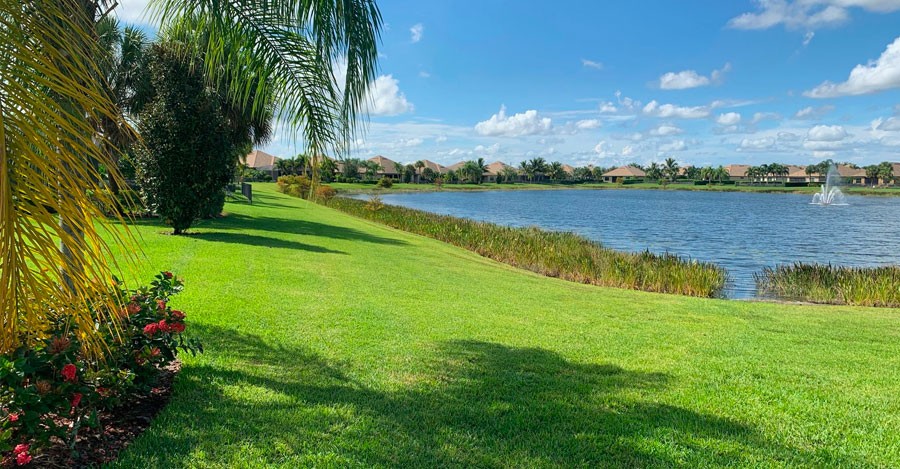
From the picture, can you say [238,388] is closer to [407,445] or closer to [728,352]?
[407,445]

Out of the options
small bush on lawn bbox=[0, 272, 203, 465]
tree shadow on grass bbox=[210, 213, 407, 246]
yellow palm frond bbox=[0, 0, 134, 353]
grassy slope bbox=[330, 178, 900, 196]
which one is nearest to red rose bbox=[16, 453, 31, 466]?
small bush on lawn bbox=[0, 272, 203, 465]

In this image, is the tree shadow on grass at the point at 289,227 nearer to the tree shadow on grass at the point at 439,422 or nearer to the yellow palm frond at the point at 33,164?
the tree shadow on grass at the point at 439,422

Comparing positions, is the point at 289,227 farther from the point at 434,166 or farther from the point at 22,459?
the point at 434,166

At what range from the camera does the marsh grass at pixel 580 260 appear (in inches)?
619

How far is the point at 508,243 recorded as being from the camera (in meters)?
23.2

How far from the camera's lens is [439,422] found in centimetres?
454

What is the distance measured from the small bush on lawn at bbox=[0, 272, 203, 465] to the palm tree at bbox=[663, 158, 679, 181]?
169 m

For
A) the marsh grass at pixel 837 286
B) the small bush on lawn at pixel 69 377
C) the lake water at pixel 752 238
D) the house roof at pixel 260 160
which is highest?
the house roof at pixel 260 160

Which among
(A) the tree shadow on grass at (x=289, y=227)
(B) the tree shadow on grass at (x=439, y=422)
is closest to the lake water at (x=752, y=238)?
(A) the tree shadow on grass at (x=289, y=227)

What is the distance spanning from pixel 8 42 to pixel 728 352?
7704mm

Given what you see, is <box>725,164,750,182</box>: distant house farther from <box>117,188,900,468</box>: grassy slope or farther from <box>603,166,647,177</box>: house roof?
<box>117,188,900,468</box>: grassy slope

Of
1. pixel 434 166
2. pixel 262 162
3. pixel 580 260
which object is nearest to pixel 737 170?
pixel 434 166

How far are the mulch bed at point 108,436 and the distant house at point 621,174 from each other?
175 m

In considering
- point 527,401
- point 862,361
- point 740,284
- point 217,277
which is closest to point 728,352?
point 862,361
